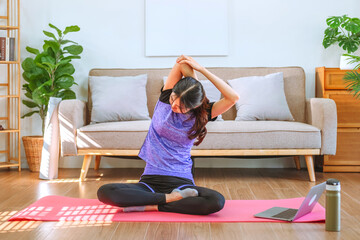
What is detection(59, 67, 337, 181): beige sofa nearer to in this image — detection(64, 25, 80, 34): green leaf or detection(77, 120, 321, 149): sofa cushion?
detection(77, 120, 321, 149): sofa cushion

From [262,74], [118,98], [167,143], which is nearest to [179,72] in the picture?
[167,143]

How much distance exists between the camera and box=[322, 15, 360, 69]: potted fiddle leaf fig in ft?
13.6

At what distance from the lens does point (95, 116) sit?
4.07 meters

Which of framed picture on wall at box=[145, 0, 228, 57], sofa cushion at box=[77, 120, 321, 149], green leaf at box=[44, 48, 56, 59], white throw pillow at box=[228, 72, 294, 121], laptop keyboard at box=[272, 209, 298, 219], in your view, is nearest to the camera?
laptop keyboard at box=[272, 209, 298, 219]

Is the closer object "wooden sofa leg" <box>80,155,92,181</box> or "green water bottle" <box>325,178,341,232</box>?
"green water bottle" <box>325,178,341,232</box>

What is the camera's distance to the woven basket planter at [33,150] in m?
4.18

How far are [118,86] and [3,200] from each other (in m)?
1.52

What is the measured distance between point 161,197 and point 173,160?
0.66ft

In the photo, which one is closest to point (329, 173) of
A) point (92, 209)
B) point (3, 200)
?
point (92, 209)

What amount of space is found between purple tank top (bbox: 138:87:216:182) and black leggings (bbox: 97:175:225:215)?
48 millimetres

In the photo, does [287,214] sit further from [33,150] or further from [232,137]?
[33,150]

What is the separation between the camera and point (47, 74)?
4.25m

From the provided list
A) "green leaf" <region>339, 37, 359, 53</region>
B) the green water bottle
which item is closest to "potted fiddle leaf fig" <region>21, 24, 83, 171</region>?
"green leaf" <region>339, 37, 359, 53</region>

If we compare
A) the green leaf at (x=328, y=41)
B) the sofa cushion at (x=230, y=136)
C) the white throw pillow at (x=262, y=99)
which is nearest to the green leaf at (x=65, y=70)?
the sofa cushion at (x=230, y=136)
